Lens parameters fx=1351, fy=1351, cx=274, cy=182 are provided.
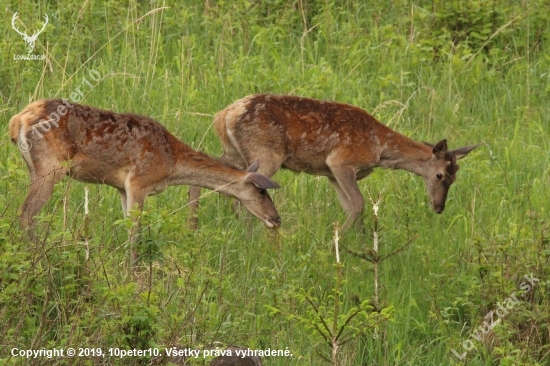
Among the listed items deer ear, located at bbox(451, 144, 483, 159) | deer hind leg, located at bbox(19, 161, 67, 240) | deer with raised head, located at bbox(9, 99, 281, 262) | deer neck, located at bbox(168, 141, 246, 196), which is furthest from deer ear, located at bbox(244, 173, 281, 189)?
deer ear, located at bbox(451, 144, 483, 159)

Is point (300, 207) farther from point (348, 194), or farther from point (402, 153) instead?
point (402, 153)

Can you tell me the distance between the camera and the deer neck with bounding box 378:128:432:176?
43.5 ft

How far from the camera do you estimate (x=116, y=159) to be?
11539mm

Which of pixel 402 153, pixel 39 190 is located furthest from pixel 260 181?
pixel 402 153

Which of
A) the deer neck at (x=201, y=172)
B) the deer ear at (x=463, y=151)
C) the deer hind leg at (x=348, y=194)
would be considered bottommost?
the deer hind leg at (x=348, y=194)

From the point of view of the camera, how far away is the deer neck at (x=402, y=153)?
1325cm

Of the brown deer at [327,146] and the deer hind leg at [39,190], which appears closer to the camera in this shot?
the deer hind leg at [39,190]

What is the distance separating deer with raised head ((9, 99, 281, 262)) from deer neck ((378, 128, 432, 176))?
168cm

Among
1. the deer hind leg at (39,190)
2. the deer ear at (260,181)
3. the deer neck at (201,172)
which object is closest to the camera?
the deer hind leg at (39,190)

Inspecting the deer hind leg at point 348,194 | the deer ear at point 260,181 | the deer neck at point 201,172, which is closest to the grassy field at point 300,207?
the deer hind leg at point 348,194

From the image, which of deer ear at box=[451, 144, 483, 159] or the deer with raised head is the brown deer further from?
the deer with raised head

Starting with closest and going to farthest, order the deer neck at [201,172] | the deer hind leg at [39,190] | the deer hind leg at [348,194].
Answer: the deer hind leg at [39,190] → the deer neck at [201,172] → the deer hind leg at [348,194]

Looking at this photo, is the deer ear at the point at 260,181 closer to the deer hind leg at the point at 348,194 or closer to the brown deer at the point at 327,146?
the brown deer at the point at 327,146

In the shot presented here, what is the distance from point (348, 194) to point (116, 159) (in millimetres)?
2369
